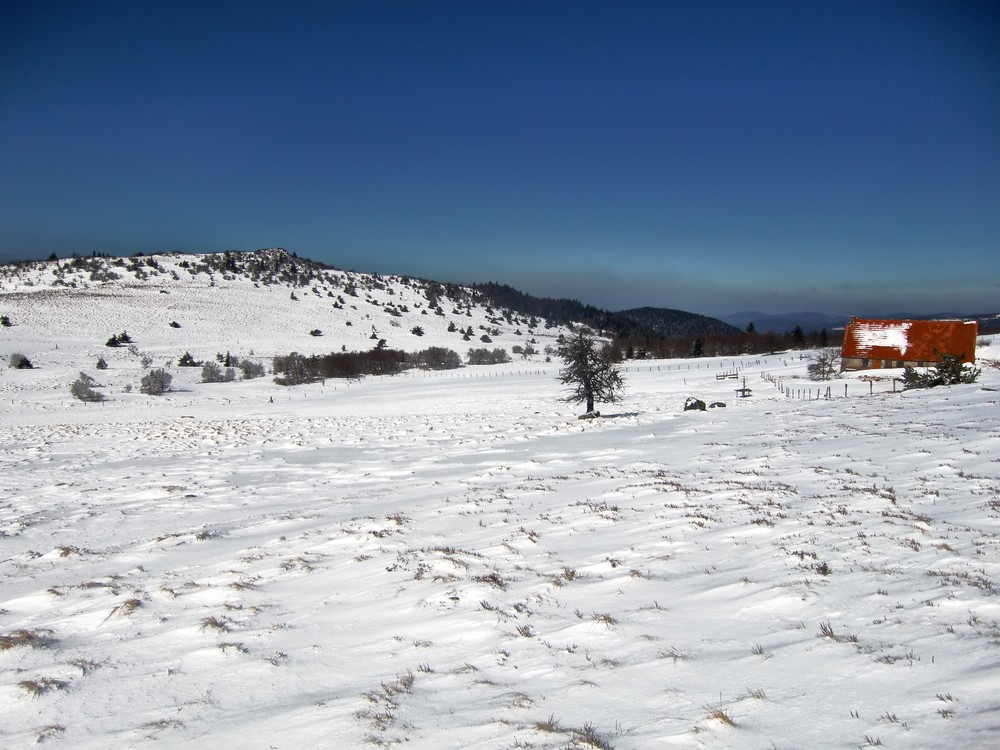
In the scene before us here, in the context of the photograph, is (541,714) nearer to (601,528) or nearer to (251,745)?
(251,745)

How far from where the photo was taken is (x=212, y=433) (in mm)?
26125

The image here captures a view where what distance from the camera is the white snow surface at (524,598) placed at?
4.18 metres

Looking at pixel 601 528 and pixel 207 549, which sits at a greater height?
pixel 601 528

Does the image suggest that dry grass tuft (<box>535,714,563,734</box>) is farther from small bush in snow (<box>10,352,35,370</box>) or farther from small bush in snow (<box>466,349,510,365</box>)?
small bush in snow (<box>466,349,510,365</box>)

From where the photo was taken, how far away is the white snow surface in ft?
13.7

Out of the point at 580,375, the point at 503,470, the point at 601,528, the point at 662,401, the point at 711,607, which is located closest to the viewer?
the point at 711,607

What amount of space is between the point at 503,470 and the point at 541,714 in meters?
10.7

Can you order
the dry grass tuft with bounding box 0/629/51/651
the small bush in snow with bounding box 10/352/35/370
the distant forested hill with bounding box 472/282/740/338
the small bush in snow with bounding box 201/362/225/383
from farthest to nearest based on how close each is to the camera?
the distant forested hill with bounding box 472/282/740/338 < the small bush in snow with bounding box 201/362/225/383 < the small bush in snow with bounding box 10/352/35/370 < the dry grass tuft with bounding box 0/629/51/651

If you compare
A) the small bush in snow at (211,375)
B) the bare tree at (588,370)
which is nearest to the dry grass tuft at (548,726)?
the bare tree at (588,370)

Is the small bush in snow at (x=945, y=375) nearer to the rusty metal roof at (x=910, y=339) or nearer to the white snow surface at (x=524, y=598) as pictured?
the white snow surface at (x=524, y=598)

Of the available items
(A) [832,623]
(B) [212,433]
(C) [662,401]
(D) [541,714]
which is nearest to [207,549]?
(D) [541,714]

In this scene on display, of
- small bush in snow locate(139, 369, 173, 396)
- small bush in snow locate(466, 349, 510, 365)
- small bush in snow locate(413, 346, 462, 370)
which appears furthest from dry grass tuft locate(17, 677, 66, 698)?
small bush in snow locate(466, 349, 510, 365)

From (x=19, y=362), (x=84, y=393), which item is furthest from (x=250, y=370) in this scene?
(x=19, y=362)

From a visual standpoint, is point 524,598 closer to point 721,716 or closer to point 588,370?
point 721,716
